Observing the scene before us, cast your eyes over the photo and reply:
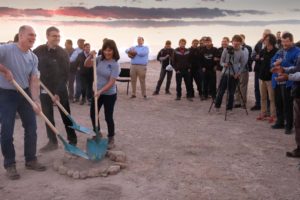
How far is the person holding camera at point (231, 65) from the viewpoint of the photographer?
10672 millimetres

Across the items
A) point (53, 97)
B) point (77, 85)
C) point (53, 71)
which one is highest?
point (53, 71)

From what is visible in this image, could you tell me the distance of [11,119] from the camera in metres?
5.78

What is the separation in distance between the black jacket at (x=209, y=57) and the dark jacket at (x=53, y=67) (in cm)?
661

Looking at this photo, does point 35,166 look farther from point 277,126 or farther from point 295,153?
point 277,126

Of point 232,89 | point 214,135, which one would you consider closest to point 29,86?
point 214,135

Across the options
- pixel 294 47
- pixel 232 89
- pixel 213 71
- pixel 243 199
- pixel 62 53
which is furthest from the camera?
pixel 213 71

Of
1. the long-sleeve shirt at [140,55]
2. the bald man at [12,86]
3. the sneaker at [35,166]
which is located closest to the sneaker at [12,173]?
the bald man at [12,86]

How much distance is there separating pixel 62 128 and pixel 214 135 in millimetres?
3493

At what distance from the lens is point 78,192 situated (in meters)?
5.34

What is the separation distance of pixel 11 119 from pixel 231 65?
6.56 m

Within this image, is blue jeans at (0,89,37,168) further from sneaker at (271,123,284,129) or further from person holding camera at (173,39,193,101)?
person holding camera at (173,39,193,101)

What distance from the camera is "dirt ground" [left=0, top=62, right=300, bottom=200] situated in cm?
535

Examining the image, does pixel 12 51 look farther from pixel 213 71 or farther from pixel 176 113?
pixel 213 71

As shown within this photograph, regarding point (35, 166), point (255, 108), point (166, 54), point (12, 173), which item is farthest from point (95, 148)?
point (166, 54)
